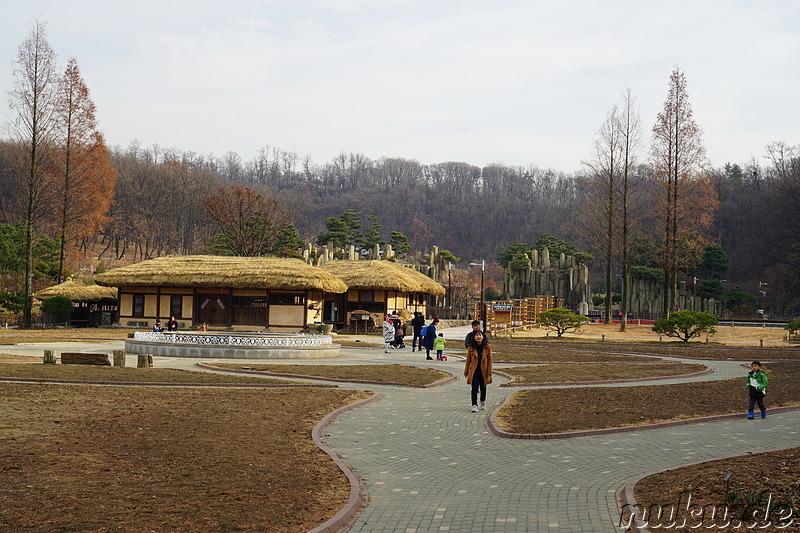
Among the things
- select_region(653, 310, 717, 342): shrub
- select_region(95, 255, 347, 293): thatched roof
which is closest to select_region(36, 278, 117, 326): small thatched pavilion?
select_region(95, 255, 347, 293): thatched roof

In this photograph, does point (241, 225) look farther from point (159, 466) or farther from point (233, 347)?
point (159, 466)

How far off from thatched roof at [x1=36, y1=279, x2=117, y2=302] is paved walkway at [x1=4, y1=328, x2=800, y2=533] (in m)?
35.8

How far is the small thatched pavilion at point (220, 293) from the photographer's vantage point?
43.2 meters

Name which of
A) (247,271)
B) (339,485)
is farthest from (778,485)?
(247,271)

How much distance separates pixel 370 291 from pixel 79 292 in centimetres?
1831

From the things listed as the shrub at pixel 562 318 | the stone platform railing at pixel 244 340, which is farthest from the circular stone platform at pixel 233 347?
the shrub at pixel 562 318

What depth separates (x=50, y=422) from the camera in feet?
37.3

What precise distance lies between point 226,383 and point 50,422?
259 inches

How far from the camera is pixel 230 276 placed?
4331 centimetres

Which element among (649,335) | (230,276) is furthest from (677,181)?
(230,276)

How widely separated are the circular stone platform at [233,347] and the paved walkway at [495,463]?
37.6ft

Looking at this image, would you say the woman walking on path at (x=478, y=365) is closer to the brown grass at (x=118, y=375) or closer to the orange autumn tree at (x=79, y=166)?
the brown grass at (x=118, y=375)

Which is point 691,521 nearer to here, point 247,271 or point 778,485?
point 778,485

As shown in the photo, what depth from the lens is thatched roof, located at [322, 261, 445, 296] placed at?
151 ft
